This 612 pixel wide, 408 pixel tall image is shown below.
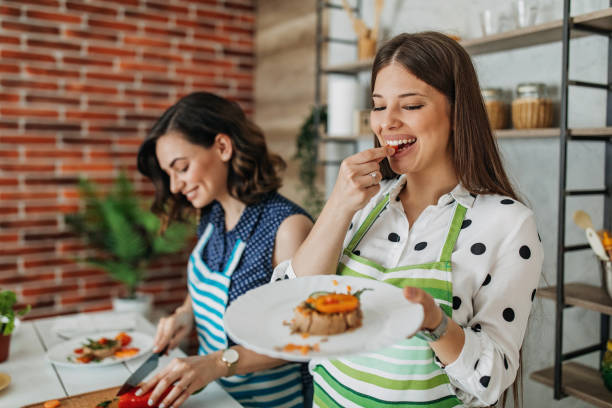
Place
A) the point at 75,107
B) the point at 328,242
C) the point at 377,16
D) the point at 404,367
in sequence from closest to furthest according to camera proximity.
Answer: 1. the point at 404,367
2. the point at 328,242
3. the point at 377,16
4. the point at 75,107

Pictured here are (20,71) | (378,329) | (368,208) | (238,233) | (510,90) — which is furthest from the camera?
(20,71)

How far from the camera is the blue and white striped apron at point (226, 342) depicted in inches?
59.9

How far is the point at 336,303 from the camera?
873 millimetres

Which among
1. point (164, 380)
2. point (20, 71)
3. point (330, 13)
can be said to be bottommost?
point (164, 380)

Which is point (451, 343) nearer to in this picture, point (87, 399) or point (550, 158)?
point (87, 399)

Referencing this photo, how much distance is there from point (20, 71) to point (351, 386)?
9.28ft

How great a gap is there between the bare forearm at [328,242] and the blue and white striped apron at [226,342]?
1.67 ft

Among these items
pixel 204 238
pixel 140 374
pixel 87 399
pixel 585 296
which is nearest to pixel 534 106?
pixel 585 296

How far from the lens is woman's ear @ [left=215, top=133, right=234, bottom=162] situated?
1681 millimetres

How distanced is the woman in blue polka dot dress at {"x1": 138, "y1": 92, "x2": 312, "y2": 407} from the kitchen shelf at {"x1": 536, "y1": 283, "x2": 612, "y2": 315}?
85 centimetres

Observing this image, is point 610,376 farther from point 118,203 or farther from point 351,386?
point 118,203

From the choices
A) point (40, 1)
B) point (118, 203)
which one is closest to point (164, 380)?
point (118, 203)

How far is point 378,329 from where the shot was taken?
0.83 meters

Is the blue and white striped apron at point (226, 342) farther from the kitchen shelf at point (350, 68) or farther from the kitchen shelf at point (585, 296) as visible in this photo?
the kitchen shelf at point (350, 68)
